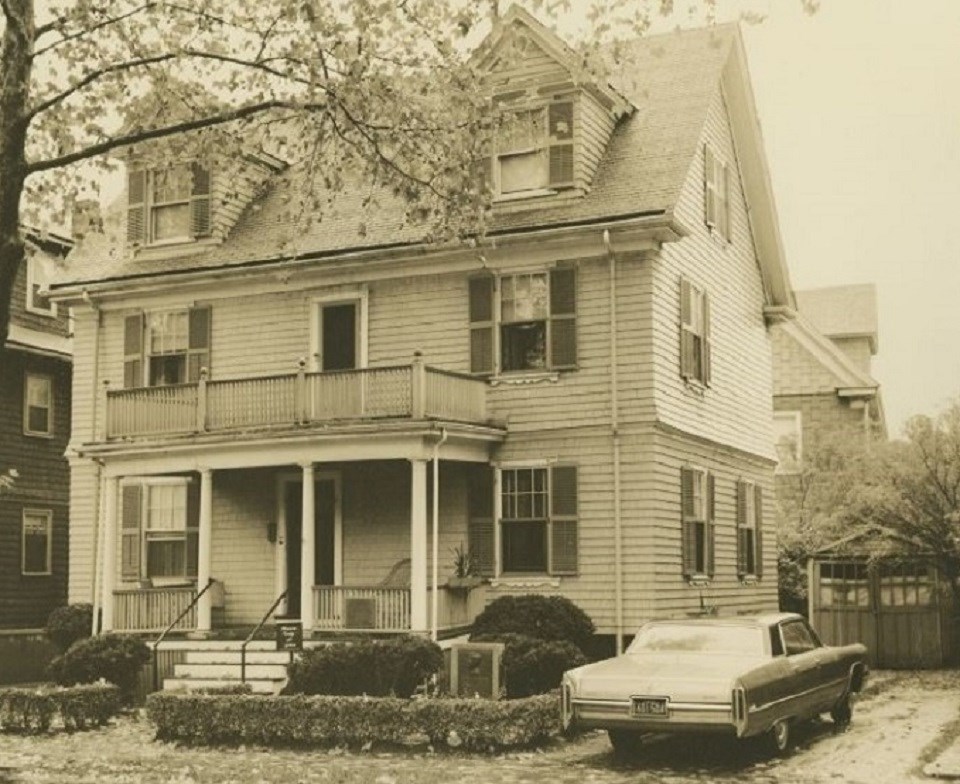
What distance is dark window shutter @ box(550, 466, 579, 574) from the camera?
22.4m

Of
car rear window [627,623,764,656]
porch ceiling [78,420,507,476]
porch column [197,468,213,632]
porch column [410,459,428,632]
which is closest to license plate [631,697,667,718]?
car rear window [627,623,764,656]

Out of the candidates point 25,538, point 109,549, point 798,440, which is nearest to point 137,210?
point 109,549

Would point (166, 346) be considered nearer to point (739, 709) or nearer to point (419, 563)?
point (419, 563)

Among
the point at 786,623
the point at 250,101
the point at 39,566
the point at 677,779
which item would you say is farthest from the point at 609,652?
the point at 39,566

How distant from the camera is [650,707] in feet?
46.9

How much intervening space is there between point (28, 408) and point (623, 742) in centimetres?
2098

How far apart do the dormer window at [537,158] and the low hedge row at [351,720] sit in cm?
1000

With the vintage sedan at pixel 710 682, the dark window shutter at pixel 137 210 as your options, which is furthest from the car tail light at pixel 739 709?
the dark window shutter at pixel 137 210

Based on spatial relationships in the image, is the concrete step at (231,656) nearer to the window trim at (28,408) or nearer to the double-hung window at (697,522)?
the double-hung window at (697,522)

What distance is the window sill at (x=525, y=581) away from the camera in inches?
889

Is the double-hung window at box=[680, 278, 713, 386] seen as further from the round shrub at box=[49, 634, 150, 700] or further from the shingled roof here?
the round shrub at box=[49, 634, 150, 700]

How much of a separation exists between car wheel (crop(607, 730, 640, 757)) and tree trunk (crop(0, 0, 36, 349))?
7.78 metres

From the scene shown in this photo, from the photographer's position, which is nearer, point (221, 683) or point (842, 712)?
point (842, 712)

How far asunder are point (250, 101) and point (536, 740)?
26.7 feet
